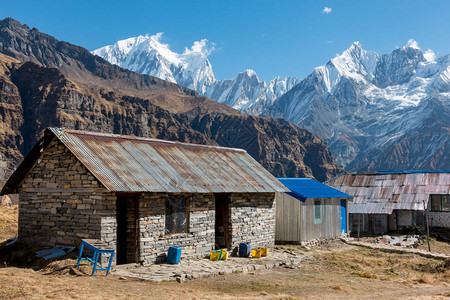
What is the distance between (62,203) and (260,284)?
26.4ft

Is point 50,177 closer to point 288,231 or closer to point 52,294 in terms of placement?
point 52,294

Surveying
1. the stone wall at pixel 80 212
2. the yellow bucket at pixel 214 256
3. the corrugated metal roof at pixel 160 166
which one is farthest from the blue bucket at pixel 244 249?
the corrugated metal roof at pixel 160 166

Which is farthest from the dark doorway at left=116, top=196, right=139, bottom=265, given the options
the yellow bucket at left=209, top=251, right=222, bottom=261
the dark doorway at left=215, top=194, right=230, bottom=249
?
the dark doorway at left=215, top=194, right=230, bottom=249

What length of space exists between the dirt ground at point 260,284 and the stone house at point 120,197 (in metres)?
2.00

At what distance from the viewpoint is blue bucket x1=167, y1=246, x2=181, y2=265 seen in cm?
1797

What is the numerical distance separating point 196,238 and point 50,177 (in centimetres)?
658

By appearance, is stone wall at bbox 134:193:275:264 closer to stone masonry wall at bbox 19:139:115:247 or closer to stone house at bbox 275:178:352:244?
stone masonry wall at bbox 19:139:115:247

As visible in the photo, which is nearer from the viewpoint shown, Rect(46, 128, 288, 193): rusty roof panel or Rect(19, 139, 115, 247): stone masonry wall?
Rect(19, 139, 115, 247): stone masonry wall

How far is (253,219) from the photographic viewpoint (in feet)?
76.9

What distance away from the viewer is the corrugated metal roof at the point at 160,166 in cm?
1738

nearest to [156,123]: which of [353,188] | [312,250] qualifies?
[353,188]

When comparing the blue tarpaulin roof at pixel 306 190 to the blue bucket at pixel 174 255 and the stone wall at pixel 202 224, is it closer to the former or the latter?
the stone wall at pixel 202 224

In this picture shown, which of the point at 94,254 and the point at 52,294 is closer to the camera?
the point at 52,294

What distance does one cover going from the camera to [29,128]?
14825 centimetres
